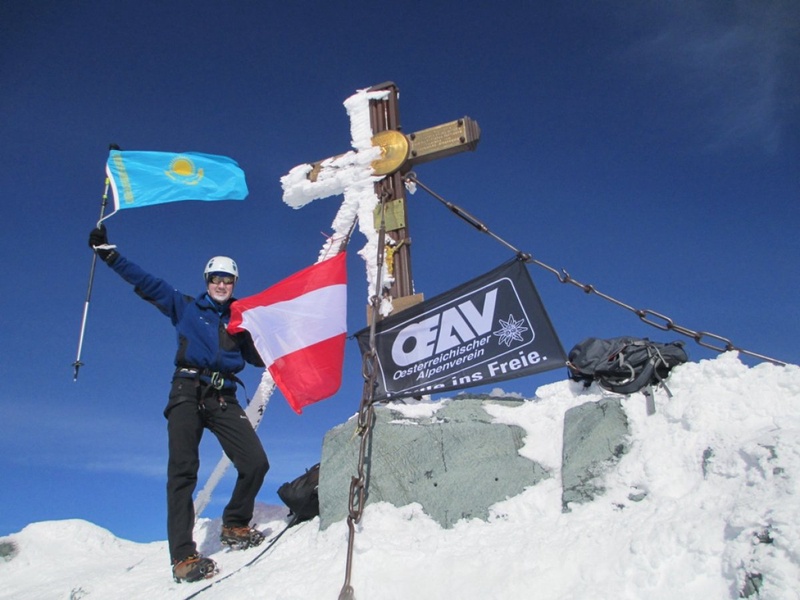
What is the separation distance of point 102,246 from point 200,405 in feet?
5.98

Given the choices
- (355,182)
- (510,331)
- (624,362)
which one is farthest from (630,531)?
(355,182)

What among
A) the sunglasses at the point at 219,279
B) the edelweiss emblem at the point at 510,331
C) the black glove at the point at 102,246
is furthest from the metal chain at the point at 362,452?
the black glove at the point at 102,246

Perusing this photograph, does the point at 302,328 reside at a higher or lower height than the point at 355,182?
lower

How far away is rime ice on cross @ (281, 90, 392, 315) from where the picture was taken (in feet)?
24.7

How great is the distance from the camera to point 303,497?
591 cm

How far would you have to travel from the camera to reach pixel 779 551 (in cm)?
293

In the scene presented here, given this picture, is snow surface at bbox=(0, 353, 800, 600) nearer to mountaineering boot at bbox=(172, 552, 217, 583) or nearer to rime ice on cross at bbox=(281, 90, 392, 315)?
mountaineering boot at bbox=(172, 552, 217, 583)

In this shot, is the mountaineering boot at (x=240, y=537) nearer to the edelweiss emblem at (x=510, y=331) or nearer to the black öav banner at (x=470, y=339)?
the black öav banner at (x=470, y=339)

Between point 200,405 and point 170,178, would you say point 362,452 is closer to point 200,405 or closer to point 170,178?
point 200,405

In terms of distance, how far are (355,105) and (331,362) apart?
11.2ft

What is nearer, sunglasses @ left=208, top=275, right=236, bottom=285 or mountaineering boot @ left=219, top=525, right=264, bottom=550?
mountaineering boot @ left=219, top=525, right=264, bottom=550

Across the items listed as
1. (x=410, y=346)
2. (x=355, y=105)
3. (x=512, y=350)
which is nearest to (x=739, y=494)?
(x=512, y=350)

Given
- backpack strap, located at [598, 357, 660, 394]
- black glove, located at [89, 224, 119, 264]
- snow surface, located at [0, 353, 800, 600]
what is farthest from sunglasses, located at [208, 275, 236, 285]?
backpack strap, located at [598, 357, 660, 394]

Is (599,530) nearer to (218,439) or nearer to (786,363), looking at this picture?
(786,363)
